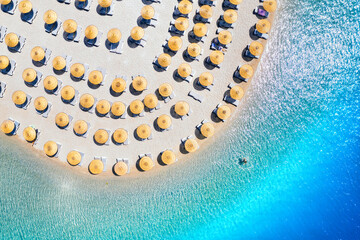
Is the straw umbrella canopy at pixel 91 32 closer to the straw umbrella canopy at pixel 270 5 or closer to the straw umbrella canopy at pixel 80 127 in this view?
the straw umbrella canopy at pixel 80 127

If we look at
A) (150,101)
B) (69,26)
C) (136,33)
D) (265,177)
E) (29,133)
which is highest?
(265,177)

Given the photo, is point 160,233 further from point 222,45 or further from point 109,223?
point 222,45

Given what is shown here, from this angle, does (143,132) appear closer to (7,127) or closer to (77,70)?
(77,70)

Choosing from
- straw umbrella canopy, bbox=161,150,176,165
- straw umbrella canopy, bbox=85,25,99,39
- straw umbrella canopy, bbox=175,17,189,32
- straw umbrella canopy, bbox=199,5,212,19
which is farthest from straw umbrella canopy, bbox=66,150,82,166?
straw umbrella canopy, bbox=199,5,212,19

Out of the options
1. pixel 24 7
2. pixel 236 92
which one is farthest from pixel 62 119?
pixel 236 92

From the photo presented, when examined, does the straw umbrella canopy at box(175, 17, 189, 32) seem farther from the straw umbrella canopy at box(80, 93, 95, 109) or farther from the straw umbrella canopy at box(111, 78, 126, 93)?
the straw umbrella canopy at box(80, 93, 95, 109)
